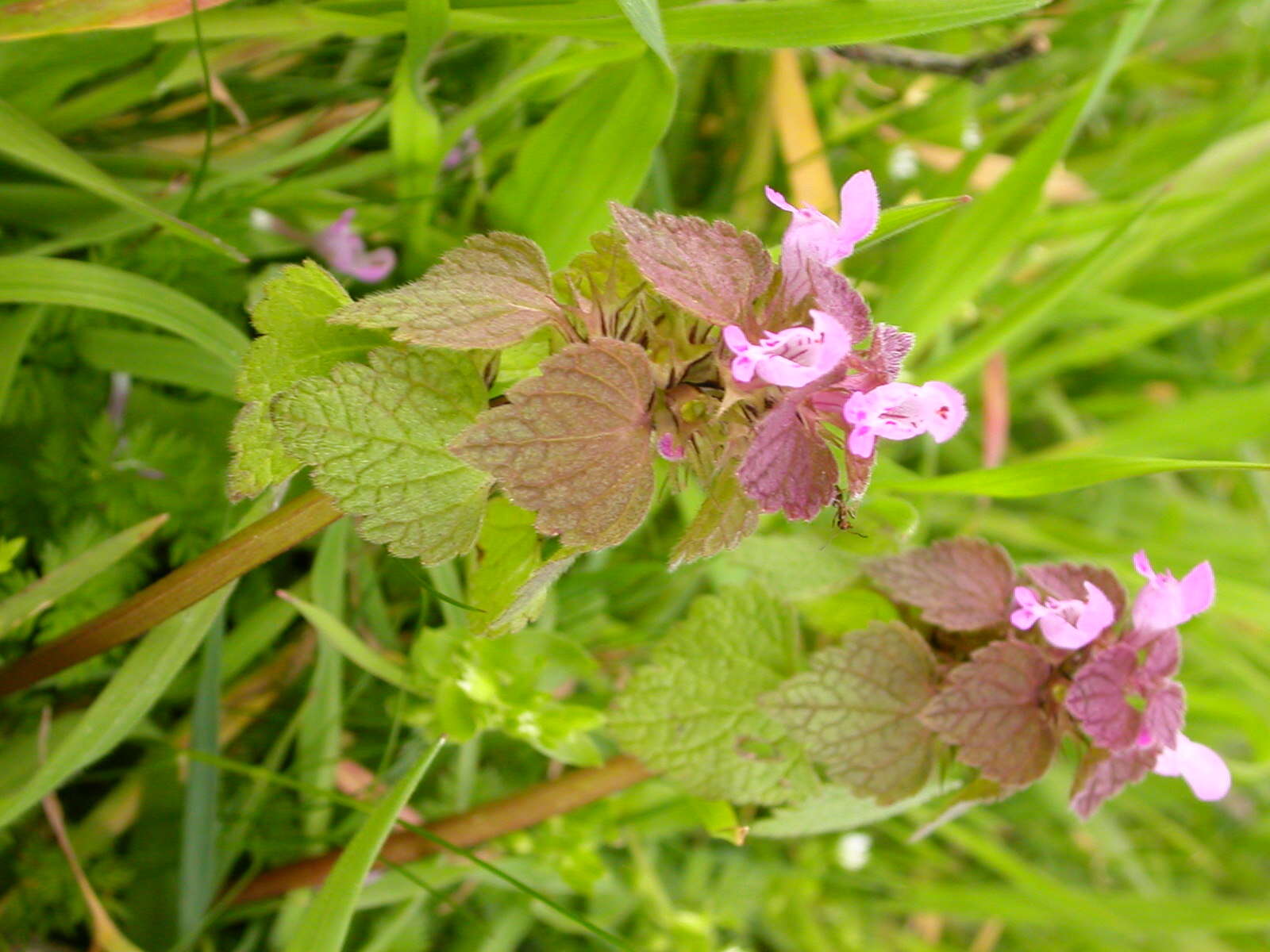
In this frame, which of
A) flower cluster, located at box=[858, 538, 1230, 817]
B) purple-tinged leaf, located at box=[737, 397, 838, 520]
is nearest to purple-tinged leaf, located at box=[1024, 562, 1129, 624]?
flower cluster, located at box=[858, 538, 1230, 817]

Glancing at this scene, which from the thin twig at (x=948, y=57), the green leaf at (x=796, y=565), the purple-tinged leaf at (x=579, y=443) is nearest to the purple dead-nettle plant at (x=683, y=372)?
the purple-tinged leaf at (x=579, y=443)

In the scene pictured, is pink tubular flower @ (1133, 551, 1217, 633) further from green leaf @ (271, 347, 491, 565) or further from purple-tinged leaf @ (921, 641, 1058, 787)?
green leaf @ (271, 347, 491, 565)

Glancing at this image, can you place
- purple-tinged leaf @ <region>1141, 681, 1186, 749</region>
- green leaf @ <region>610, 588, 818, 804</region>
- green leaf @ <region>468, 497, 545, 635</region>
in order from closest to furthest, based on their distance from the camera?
green leaf @ <region>468, 497, 545, 635</region> < purple-tinged leaf @ <region>1141, 681, 1186, 749</region> < green leaf @ <region>610, 588, 818, 804</region>

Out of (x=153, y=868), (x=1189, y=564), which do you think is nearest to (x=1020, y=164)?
(x=1189, y=564)

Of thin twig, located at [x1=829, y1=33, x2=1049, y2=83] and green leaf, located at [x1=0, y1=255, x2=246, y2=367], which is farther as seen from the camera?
thin twig, located at [x1=829, y1=33, x2=1049, y2=83]

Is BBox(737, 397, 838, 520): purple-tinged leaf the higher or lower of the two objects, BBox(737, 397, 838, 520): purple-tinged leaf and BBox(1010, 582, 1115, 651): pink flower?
the higher

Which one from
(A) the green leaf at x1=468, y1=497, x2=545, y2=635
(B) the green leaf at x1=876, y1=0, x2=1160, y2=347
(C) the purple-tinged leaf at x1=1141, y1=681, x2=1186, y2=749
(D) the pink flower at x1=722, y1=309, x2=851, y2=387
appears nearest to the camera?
(D) the pink flower at x1=722, y1=309, x2=851, y2=387

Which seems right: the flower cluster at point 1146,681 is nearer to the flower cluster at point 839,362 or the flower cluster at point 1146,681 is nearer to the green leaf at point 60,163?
the flower cluster at point 839,362

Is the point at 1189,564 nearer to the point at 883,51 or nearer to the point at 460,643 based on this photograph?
the point at 883,51
